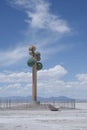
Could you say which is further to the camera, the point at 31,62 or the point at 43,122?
the point at 31,62

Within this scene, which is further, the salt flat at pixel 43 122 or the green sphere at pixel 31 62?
the green sphere at pixel 31 62

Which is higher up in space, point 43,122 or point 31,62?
point 31,62

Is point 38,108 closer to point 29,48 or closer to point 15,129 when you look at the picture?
point 29,48

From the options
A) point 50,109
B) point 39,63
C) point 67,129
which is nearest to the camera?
point 67,129

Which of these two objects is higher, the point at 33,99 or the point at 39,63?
the point at 39,63

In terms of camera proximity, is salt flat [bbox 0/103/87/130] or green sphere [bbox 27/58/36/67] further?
green sphere [bbox 27/58/36/67]

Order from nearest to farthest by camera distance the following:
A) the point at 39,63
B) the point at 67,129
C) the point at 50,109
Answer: the point at 67,129
the point at 50,109
the point at 39,63

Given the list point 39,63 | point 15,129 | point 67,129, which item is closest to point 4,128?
point 15,129

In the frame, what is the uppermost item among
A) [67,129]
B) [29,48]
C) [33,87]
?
[29,48]

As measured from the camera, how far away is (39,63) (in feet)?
220

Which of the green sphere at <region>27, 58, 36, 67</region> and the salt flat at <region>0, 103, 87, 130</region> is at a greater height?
the green sphere at <region>27, 58, 36, 67</region>

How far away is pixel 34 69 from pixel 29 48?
13.0ft

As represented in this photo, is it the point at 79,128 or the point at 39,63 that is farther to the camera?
the point at 39,63

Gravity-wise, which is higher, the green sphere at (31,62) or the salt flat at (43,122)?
the green sphere at (31,62)
